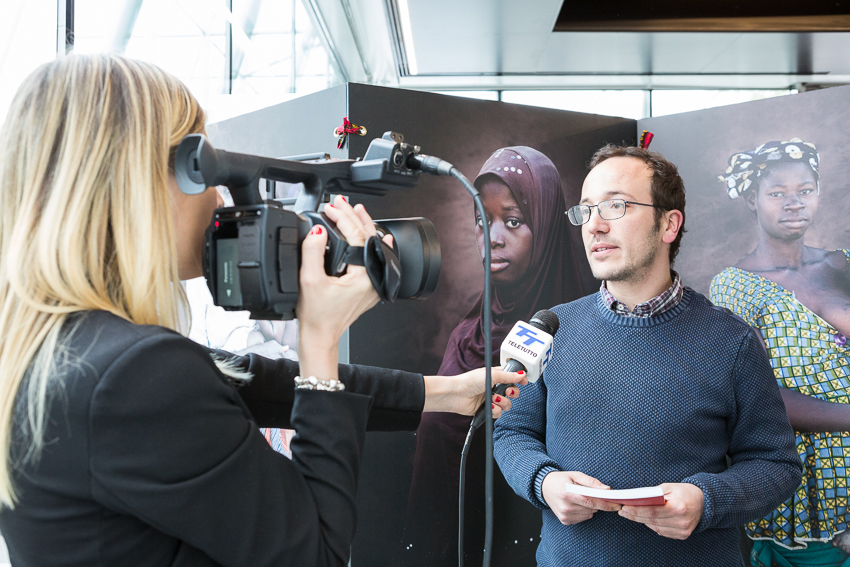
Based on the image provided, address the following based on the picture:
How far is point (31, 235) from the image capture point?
0.68 m

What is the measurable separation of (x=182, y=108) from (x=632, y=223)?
1.28 meters

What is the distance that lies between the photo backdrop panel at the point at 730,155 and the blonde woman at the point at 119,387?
2.04 meters

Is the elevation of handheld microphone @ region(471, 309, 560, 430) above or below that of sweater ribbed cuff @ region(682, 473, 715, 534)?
above

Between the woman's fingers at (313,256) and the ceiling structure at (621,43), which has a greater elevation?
the ceiling structure at (621,43)

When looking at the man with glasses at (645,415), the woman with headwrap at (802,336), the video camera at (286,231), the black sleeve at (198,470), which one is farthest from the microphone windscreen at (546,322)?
the woman with headwrap at (802,336)

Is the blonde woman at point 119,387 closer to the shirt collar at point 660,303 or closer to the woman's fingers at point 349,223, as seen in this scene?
the woman's fingers at point 349,223

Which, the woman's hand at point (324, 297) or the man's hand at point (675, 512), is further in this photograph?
the man's hand at point (675, 512)

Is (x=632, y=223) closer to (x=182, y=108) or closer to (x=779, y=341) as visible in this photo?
(x=779, y=341)

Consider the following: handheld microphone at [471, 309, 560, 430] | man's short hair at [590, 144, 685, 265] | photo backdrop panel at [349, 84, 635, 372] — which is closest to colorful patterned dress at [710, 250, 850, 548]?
man's short hair at [590, 144, 685, 265]

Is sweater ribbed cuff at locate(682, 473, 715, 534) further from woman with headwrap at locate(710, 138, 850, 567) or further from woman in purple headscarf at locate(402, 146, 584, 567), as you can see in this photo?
woman with headwrap at locate(710, 138, 850, 567)

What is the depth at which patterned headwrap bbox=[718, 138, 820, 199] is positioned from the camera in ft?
7.04

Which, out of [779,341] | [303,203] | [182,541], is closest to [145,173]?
[303,203]

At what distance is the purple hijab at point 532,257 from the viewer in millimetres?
2205

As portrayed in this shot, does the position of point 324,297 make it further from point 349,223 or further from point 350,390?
point 350,390
